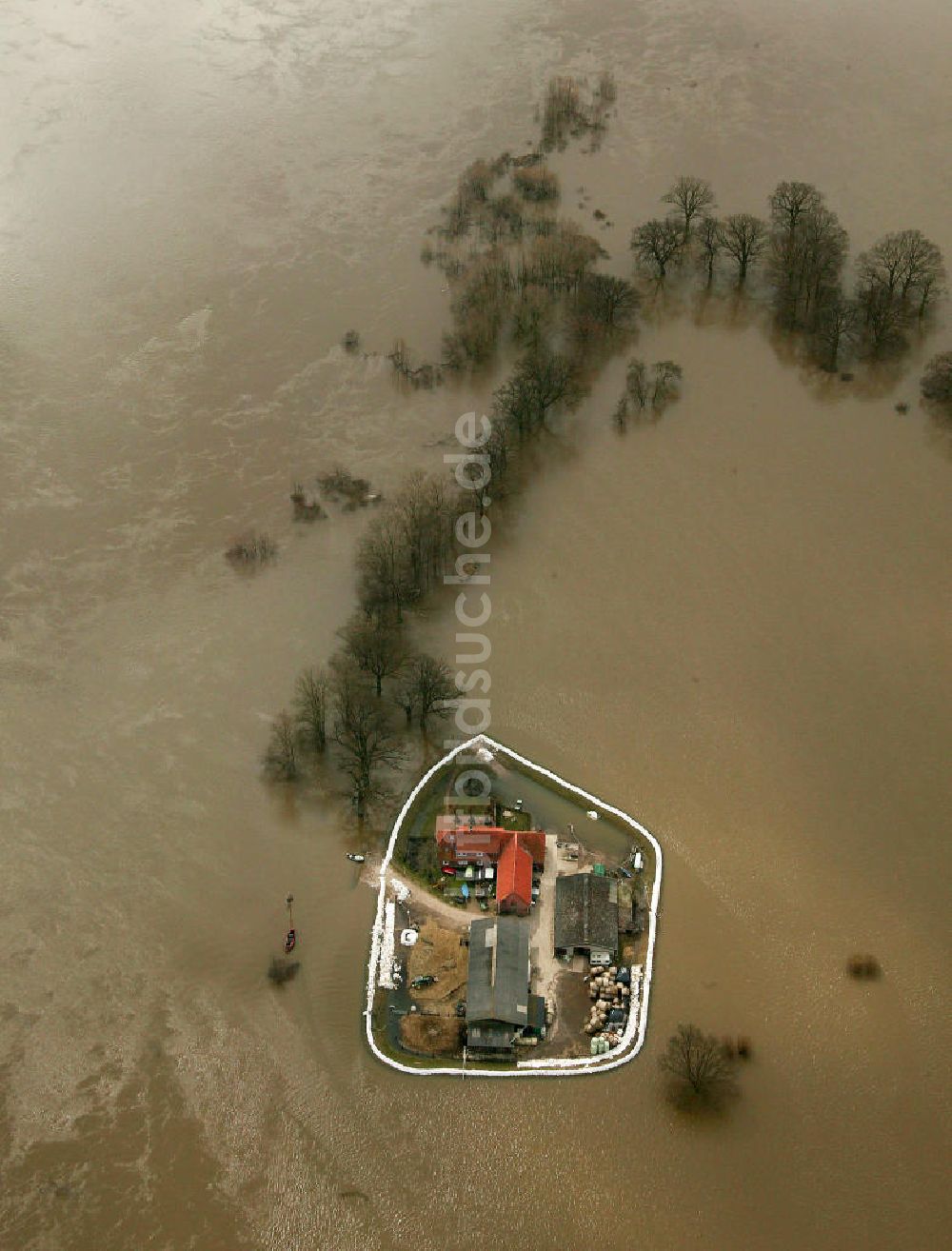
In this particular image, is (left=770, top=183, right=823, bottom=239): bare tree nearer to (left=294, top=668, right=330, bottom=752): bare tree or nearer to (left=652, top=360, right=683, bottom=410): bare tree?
(left=652, top=360, right=683, bottom=410): bare tree

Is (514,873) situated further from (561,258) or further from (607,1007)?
(561,258)

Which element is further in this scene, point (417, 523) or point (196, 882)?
point (417, 523)

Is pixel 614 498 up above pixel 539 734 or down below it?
above

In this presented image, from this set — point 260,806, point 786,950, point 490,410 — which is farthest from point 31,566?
point 786,950

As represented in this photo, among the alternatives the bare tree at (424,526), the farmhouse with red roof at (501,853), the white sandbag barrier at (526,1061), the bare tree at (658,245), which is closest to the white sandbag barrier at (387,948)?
the white sandbag barrier at (526,1061)

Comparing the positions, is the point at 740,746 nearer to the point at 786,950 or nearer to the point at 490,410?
the point at 786,950

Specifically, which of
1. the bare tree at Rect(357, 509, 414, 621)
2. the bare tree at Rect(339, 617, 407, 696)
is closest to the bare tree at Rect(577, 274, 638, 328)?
the bare tree at Rect(357, 509, 414, 621)
